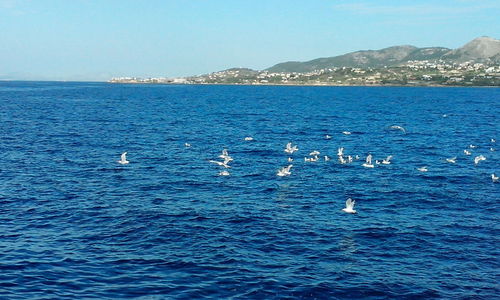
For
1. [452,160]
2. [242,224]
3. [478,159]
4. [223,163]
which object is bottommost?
[242,224]

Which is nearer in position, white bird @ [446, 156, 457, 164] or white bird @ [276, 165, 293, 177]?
white bird @ [276, 165, 293, 177]

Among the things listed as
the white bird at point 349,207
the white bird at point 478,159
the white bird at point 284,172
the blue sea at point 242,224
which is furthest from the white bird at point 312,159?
the white bird at point 349,207

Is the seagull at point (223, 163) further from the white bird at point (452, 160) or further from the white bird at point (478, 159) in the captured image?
the white bird at point (478, 159)

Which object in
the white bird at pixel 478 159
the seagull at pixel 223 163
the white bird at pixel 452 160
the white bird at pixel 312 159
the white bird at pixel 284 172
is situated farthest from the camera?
the white bird at pixel 312 159

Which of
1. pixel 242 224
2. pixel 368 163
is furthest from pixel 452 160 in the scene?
pixel 242 224

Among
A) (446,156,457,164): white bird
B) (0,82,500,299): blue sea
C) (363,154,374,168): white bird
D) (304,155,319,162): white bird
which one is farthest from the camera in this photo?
(304,155,319,162): white bird

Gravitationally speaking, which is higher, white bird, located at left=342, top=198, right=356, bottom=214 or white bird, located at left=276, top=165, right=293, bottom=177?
white bird, located at left=276, top=165, right=293, bottom=177

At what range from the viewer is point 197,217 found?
3647cm

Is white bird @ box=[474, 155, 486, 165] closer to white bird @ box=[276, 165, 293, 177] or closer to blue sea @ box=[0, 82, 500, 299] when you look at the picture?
blue sea @ box=[0, 82, 500, 299]

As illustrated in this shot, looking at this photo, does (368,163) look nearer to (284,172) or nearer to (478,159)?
(284,172)

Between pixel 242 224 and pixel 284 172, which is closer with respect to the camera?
pixel 242 224

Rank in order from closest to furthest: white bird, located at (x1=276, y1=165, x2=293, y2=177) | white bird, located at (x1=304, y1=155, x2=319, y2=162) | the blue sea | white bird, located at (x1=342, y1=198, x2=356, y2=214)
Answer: the blue sea → white bird, located at (x1=342, y1=198, x2=356, y2=214) → white bird, located at (x1=276, y1=165, x2=293, y2=177) → white bird, located at (x1=304, y1=155, x2=319, y2=162)

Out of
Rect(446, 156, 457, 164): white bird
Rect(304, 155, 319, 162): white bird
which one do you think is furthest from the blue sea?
Rect(304, 155, 319, 162): white bird

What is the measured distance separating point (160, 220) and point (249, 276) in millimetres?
11567
